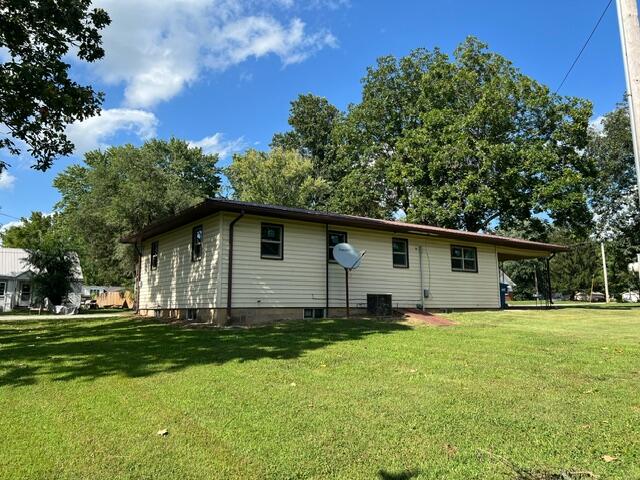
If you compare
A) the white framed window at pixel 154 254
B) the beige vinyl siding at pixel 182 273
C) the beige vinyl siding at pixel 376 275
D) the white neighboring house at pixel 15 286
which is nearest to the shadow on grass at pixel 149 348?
the beige vinyl siding at pixel 182 273

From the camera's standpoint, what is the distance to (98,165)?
3259 centimetres

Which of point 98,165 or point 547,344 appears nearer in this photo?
point 547,344

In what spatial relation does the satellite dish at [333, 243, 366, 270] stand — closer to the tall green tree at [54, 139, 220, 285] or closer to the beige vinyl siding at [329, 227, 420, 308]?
the beige vinyl siding at [329, 227, 420, 308]

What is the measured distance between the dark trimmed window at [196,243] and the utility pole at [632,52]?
10.9m

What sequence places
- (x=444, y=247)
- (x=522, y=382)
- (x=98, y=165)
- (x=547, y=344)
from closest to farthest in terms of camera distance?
(x=522, y=382)
(x=547, y=344)
(x=444, y=247)
(x=98, y=165)

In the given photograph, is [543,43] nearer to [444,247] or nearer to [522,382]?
[444,247]

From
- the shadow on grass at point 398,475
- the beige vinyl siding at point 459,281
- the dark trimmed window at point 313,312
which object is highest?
the beige vinyl siding at point 459,281

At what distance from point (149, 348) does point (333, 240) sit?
7353 mm

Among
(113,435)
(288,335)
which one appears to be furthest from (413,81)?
(113,435)

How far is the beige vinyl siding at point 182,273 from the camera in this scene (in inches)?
504

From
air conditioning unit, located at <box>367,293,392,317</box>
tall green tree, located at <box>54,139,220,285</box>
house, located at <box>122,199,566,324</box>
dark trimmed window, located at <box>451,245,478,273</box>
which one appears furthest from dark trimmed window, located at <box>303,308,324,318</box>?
tall green tree, located at <box>54,139,220,285</box>

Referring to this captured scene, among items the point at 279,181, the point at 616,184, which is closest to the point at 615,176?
the point at 616,184

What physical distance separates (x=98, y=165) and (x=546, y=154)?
28.8 m

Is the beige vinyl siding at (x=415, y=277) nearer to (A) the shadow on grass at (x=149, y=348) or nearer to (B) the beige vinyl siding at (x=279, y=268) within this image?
(B) the beige vinyl siding at (x=279, y=268)
